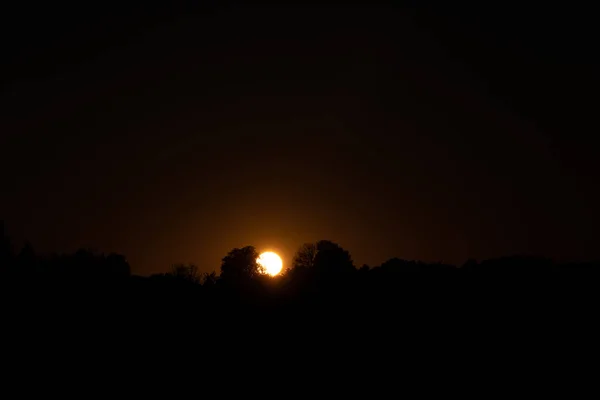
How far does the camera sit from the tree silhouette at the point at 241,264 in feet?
312

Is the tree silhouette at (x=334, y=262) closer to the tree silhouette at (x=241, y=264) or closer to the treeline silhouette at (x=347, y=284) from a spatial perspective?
the treeline silhouette at (x=347, y=284)

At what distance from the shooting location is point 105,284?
80438mm

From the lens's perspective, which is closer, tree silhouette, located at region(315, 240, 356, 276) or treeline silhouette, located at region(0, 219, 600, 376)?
treeline silhouette, located at region(0, 219, 600, 376)

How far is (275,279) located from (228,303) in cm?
1480

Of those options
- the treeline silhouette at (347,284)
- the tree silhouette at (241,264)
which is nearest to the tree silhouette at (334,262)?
the treeline silhouette at (347,284)

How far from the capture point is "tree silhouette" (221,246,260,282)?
9498 centimetres

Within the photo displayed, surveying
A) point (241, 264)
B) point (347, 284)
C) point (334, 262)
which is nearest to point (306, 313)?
point (347, 284)

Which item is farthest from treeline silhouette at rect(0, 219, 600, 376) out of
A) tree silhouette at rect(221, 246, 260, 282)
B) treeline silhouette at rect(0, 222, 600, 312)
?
tree silhouette at rect(221, 246, 260, 282)

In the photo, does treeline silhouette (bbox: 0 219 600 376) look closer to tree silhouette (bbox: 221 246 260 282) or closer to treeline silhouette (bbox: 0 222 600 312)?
treeline silhouette (bbox: 0 222 600 312)

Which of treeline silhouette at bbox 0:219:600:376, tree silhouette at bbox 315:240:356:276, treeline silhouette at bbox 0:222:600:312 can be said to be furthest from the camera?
tree silhouette at bbox 315:240:356:276

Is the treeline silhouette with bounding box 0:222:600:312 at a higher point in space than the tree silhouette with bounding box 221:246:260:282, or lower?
lower

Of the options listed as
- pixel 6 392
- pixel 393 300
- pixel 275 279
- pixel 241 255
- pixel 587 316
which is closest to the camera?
pixel 6 392

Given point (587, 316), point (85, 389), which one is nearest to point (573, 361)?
point (587, 316)

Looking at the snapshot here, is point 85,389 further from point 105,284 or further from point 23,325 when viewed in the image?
point 105,284
